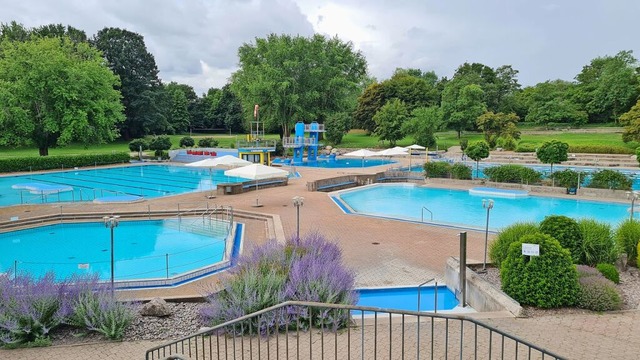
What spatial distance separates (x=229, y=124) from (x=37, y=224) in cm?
5643

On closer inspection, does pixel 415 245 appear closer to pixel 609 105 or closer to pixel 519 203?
pixel 519 203

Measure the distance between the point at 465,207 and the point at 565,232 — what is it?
1245 cm

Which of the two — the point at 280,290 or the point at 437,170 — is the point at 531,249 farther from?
the point at 437,170

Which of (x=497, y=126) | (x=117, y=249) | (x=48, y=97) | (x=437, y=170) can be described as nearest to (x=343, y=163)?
(x=437, y=170)

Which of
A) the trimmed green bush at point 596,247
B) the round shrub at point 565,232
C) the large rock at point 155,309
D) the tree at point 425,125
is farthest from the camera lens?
the tree at point 425,125

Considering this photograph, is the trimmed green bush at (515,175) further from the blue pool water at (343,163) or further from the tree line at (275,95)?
the tree line at (275,95)

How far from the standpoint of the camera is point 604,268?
8617 mm

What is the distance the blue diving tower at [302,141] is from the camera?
40.5 metres

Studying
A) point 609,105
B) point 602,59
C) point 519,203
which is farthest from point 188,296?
point 602,59

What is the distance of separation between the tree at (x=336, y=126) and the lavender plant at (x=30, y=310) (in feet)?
149

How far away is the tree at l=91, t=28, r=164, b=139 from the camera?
57781 millimetres

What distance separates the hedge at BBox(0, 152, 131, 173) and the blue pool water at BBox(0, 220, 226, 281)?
20237 millimetres

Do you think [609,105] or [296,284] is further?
[609,105]

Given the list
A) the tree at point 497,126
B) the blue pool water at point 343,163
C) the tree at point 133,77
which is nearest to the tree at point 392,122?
the blue pool water at point 343,163
